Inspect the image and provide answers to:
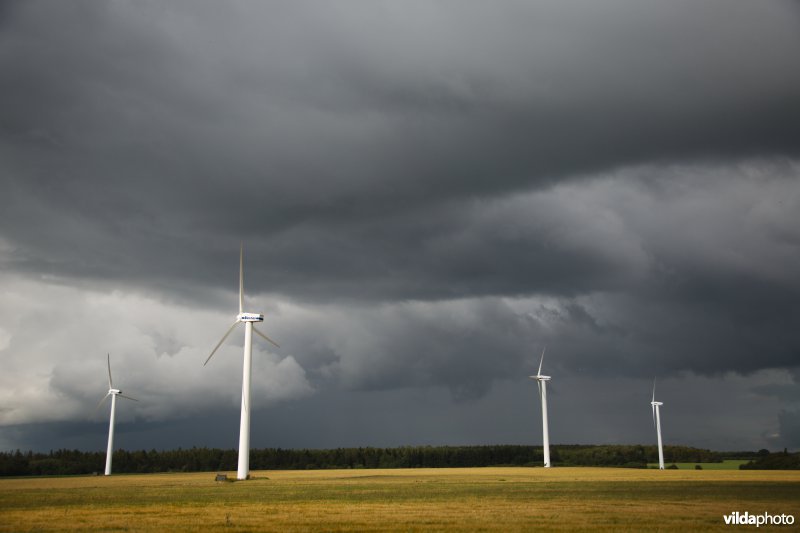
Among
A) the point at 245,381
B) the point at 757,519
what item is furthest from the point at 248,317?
the point at 757,519

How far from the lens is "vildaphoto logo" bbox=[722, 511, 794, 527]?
134 ft

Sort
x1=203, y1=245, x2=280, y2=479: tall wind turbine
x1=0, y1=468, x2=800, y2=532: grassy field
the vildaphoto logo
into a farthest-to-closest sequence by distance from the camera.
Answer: x1=203, y1=245, x2=280, y2=479: tall wind turbine
x1=0, y1=468, x2=800, y2=532: grassy field
the vildaphoto logo

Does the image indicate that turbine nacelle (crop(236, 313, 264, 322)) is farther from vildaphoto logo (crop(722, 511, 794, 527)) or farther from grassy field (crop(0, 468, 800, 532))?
vildaphoto logo (crop(722, 511, 794, 527))

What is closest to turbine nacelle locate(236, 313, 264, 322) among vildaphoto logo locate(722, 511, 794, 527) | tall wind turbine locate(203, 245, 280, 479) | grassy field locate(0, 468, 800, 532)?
tall wind turbine locate(203, 245, 280, 479)

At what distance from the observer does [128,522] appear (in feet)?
147

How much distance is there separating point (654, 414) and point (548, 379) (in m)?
31.0

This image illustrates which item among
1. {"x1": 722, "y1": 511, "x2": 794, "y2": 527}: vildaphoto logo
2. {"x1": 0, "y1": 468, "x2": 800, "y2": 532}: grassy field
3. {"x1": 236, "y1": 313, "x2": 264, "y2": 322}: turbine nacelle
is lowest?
{"x1": 0, "y1": 468, "x2": 800, "y2": 532}: grassy field

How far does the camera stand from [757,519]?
42.8 meters

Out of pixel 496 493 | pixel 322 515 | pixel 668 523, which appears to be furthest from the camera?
pixel 496 493

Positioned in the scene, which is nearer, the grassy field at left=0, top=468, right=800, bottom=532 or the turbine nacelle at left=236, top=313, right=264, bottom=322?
the grassy field at left=0, top=468, right=800, bottom=532

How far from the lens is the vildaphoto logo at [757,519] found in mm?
40841

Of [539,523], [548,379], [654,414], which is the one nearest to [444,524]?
[539,523]

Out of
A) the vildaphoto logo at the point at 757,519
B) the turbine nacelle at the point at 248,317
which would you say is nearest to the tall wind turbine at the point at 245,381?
the turbine nacelle at the point at 248,317

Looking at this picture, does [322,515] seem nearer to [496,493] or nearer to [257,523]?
[257,523]
